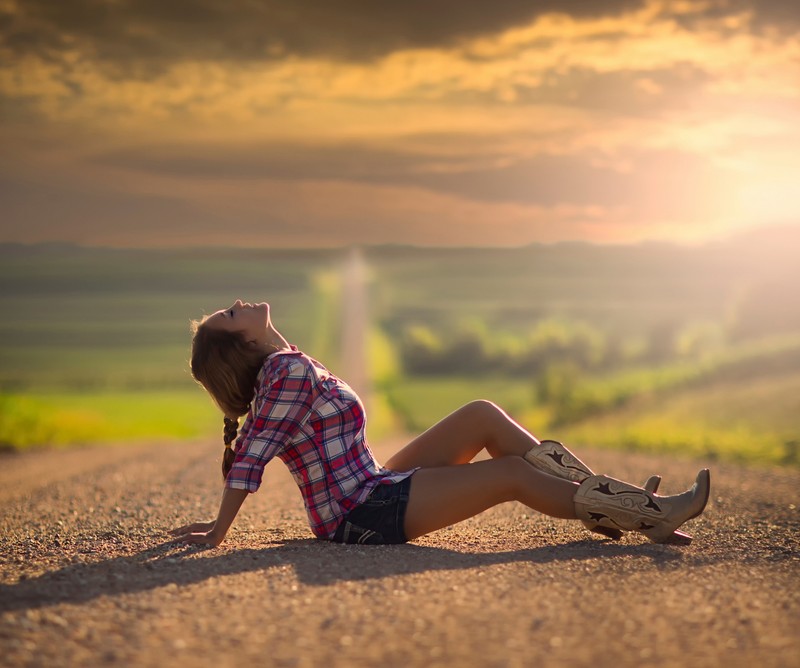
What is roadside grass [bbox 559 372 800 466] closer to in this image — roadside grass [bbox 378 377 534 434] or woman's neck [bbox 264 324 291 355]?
roadside grass [bbox 378 377 534 434]

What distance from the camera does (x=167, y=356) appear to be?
43656 mm

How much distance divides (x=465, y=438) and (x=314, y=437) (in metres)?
1.03

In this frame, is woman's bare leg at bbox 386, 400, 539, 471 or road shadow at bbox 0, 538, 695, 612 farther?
woman's bare leg at bbox 386, 400, 539, 471

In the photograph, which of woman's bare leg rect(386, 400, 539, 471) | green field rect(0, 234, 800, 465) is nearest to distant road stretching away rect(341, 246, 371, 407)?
green field rect(0, 234, 800, 465)

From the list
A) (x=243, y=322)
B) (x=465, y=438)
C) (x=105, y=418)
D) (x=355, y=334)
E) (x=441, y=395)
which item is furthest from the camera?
(x=355, y=334)

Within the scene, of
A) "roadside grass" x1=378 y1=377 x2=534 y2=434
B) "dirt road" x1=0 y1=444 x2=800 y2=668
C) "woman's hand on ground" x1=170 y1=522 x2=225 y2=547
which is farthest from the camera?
"roadside grass" x1=378 y1=377 x2=534 y2=434

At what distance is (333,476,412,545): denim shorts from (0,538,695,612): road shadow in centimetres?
7

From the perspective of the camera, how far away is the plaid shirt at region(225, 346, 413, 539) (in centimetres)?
542

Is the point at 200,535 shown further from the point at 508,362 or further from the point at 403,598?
the point at 508,362

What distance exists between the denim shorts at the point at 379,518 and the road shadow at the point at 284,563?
74mm

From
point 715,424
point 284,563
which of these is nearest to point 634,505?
point 284,563

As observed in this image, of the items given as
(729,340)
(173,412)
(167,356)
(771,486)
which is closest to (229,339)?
(771,486)

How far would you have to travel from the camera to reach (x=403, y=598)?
4.44 meters

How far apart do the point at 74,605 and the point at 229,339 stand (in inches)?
71.9
